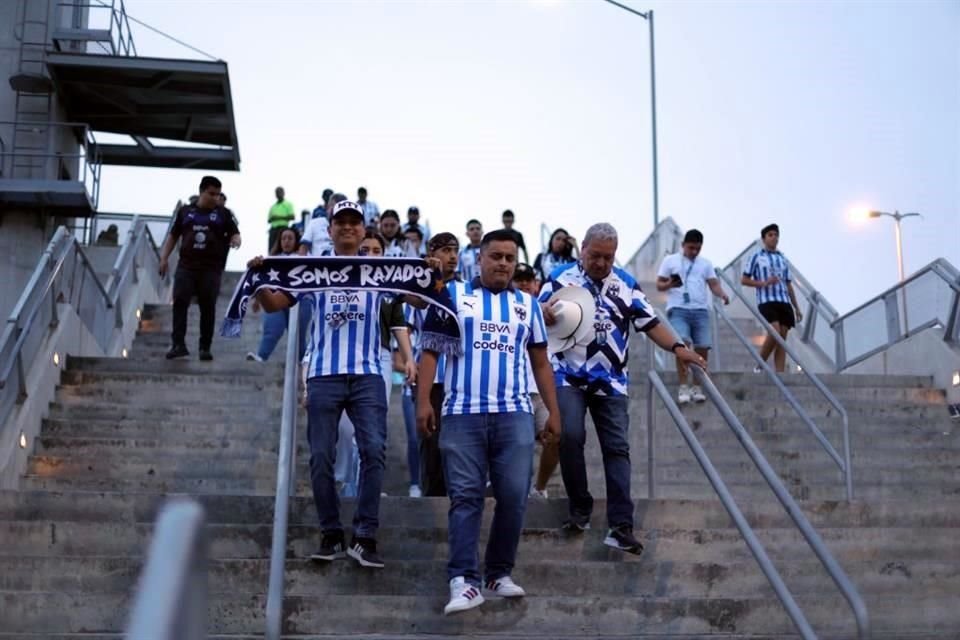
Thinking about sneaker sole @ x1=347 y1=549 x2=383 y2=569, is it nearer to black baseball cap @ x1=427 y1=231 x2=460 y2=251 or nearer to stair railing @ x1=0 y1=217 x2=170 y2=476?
black baseball cap @ x1=427 y1=231 x2=460 y2=251

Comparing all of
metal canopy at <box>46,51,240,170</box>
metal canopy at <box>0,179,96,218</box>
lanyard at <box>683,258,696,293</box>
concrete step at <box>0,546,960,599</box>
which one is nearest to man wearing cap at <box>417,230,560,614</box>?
concrete step at <box>0,546,960,599</box>

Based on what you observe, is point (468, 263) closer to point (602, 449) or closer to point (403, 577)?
point (602, 449)

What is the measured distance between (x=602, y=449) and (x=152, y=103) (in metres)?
16.7

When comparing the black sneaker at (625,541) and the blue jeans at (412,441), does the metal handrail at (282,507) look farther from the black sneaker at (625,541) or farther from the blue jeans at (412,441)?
the black sneaker at (625,541)

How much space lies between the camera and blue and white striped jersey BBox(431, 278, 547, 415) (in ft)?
22.4

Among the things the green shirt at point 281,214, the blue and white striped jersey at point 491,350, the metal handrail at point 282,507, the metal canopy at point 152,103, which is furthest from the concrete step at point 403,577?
the metal canopy at point 152,103

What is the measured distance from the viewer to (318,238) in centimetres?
1380

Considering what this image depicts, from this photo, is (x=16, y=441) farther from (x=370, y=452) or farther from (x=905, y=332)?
(x=905, y=332)

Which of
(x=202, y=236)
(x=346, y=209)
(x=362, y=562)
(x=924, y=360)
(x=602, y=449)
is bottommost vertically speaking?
(x=362, y=562)

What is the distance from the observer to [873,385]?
506 inches

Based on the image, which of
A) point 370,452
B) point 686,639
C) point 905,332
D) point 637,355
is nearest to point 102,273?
point 637,355

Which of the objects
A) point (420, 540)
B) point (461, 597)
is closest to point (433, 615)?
point (461, 597)

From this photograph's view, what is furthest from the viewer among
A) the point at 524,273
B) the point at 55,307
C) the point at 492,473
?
the point at 55,307

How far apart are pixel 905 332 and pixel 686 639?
27.3 ft
